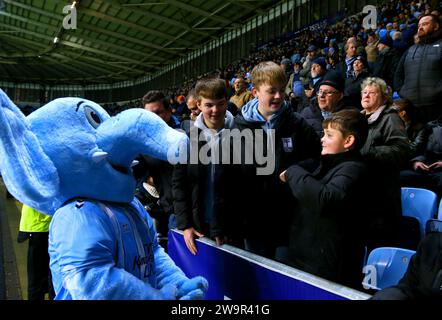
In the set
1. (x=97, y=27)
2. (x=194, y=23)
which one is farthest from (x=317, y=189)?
(x=97, y=27)

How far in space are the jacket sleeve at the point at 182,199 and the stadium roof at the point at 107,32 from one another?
34.9ft

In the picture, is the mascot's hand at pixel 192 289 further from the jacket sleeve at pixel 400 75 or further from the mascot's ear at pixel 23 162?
the jacket sleeve at pixel 400 75

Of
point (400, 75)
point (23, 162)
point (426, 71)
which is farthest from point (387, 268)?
point (400, 75)

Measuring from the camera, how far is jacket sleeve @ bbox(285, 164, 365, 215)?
5.50 feet

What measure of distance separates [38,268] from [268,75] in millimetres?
2110

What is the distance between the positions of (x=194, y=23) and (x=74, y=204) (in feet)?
64.9

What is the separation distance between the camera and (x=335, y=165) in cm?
180

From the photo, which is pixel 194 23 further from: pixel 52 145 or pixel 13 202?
pixel 52 145

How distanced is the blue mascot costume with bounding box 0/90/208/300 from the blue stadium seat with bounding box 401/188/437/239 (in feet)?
6.34

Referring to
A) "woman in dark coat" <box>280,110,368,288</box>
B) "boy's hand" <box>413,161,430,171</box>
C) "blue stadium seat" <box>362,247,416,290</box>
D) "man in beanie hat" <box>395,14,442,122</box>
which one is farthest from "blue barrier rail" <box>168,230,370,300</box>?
"man in beanie hat" <box>395,14,442,122</box>

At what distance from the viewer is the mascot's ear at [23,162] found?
122 cm

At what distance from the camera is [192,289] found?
1372 mm

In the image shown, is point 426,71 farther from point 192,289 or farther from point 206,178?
point 192,289

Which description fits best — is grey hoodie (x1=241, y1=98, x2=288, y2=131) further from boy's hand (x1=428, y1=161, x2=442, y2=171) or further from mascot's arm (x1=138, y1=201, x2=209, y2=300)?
boy's hand (x1=428, y1=161, x2=442, y2=171)
